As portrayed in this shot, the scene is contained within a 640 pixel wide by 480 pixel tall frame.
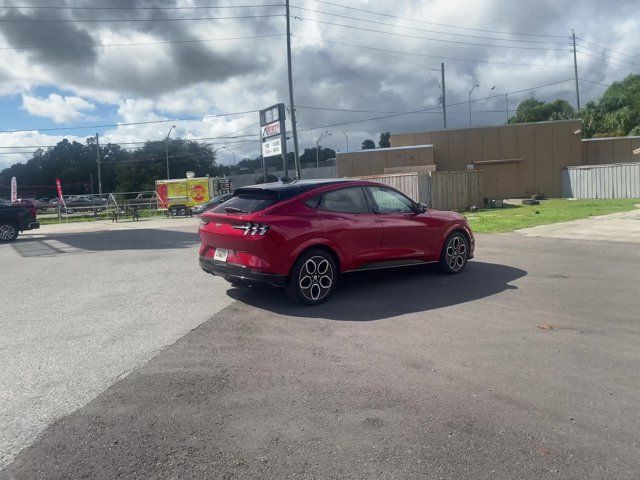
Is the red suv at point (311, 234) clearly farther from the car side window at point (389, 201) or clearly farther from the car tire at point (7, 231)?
the car tire at point (7, 231)

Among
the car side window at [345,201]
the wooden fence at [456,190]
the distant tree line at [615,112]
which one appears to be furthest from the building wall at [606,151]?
the car side window at [345,201]

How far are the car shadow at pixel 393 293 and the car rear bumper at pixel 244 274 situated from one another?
435mm

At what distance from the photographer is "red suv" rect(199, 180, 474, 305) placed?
21.1ft

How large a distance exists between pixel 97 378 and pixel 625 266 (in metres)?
8.66

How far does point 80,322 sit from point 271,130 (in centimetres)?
2213

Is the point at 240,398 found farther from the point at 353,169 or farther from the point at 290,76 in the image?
the point at 353,169

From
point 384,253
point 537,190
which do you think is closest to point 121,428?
point 384,253

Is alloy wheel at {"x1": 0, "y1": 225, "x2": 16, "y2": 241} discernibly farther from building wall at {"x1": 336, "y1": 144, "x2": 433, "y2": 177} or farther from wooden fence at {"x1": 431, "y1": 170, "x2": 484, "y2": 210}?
building wall at {"x1": 336, "y1": 144, "x2": 433, "y2": 177}

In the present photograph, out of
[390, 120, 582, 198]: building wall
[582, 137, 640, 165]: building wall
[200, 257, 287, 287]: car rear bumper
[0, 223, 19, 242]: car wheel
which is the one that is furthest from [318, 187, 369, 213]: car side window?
[582, 137, 640, 165]: building wall

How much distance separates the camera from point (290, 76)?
30.2 m

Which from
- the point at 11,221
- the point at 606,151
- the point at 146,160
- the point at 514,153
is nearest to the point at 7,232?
the point at 11,221

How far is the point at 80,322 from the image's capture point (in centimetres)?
641

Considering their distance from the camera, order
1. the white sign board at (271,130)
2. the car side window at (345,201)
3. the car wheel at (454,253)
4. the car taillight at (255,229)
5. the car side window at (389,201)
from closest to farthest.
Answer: the car taillight at (255,229) < the car side window at (345,201) < the car side window at (389,201) < the car wheel at (454,253) < the white sign board at (271,130)

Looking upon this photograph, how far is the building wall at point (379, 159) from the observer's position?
36.8 metres
